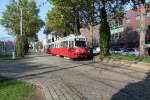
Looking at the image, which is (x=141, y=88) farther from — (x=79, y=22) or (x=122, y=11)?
(x=79, y=22)

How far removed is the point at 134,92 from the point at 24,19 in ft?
276

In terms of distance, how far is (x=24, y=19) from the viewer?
9594 cm

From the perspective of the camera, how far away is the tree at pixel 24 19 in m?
93.1

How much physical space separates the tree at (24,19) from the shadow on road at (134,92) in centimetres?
7676

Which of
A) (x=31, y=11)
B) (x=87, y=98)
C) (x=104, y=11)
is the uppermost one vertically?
(x=31, y=11)

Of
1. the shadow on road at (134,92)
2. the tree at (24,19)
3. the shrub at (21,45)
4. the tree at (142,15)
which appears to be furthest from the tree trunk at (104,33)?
the tree at (24,19)

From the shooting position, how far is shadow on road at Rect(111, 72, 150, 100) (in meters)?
12.7

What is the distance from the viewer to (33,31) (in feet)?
336

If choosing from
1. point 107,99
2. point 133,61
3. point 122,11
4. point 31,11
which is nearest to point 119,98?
point 107,99

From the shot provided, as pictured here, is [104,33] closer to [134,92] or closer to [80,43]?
[80,43]

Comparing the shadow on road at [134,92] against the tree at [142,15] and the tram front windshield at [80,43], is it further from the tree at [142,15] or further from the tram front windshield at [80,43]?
the tram front windshield at [80,43]

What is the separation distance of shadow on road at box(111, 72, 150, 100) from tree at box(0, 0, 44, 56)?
3022 inches

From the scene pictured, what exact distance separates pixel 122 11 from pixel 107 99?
29.4m

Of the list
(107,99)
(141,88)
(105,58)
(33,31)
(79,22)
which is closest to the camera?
(107,99)
